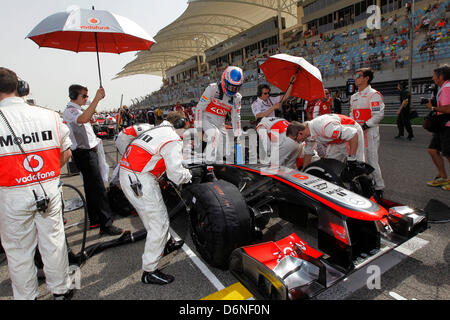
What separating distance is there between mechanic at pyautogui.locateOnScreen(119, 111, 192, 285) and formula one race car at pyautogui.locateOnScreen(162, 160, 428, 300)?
1.09 ft

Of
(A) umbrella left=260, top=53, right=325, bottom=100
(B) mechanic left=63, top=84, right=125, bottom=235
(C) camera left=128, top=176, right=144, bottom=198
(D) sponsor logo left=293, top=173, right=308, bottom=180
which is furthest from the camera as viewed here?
(A) umbrella left=260, top=53, right=325, bottom=100

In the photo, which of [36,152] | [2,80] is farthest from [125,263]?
[2,80]

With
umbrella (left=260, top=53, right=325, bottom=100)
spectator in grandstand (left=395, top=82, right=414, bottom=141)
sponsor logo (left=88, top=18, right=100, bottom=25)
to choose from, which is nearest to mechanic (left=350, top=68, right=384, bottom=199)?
umbrella (left=260, top=53, right=325, bottom=100)

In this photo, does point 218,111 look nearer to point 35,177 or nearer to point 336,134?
point 336,134

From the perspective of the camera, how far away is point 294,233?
8.35ft

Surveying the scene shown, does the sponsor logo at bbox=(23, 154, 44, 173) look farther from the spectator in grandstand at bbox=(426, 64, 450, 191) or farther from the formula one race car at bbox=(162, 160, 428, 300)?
the spectator in grandstand at bbox=(426, 64, 450, 191)

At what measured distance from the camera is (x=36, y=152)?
7.10 ft

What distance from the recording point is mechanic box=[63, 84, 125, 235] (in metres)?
3.57

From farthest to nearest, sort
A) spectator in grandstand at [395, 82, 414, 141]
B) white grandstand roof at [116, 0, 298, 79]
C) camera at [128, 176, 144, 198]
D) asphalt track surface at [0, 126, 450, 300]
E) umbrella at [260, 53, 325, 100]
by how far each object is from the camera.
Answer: white grandstand roof at [116, 0, 298, 79] → spectator in grandstand at [395, 82, 414, 141] → umbrella at [260, 53, 325, 100] → camera at [128, 176, 144, 198] → asphalt track surface at [0, 126, 450, 300]

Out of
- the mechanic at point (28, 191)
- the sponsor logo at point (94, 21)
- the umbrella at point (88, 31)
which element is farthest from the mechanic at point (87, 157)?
the mechanic at point (28, 191)

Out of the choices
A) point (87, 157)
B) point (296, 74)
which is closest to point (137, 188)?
point (87, 157)

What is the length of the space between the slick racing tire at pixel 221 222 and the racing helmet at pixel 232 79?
7.00 feet

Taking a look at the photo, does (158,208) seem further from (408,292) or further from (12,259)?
(408,292)
